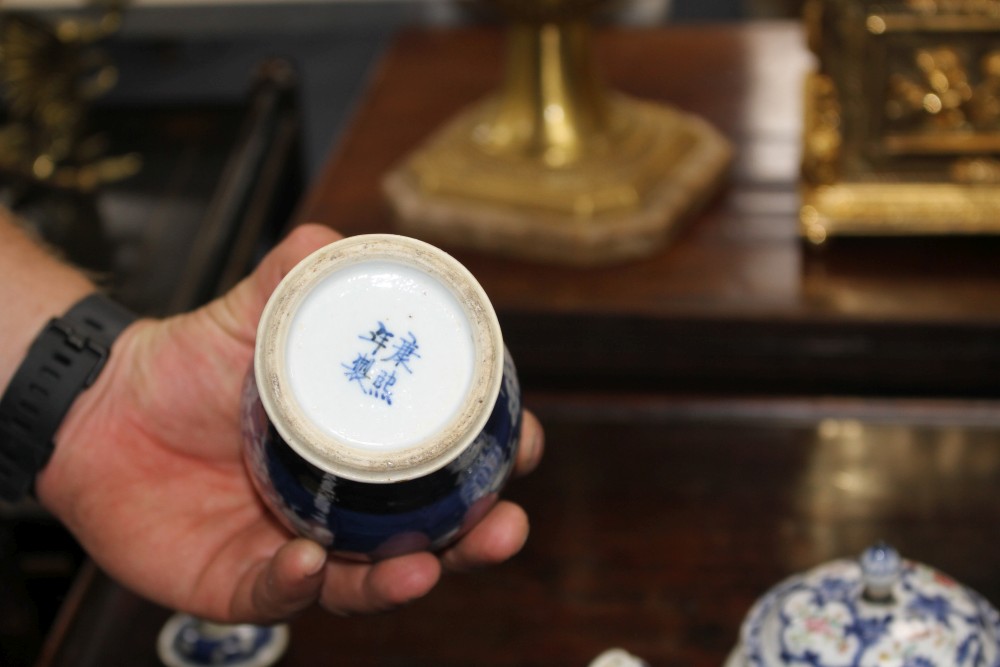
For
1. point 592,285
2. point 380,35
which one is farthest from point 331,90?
point 592,285

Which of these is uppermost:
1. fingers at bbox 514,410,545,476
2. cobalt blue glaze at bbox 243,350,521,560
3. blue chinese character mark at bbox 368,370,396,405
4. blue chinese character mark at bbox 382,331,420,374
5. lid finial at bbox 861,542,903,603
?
blue chinese character mark at bbox 382,331,420,374

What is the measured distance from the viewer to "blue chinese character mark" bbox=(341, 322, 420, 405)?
81 centimetres

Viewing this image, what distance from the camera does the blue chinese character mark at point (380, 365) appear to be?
0.81m

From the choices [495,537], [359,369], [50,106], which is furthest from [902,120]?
[50,106]

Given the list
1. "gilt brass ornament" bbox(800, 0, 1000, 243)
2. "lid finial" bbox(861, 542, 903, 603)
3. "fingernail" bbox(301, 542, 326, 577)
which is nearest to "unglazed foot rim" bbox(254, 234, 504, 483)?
"fingernail" bbox(301, 542, 326, 577)

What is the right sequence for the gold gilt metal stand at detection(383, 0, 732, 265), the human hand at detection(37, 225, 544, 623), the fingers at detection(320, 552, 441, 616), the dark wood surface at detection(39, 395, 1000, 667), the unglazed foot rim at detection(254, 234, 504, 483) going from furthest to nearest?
the gold gilt metal stand at detection(383, 0, 732, 265)
the dark wood surface at detection(39, 395, 1000, 667)
the human hand at detection(37, 225, 544, 623)
the fingers at detection(320, 552, 441, 616)
the unglazed foot rim at detection(254, 234, 504, 483)

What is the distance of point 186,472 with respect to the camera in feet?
3.67

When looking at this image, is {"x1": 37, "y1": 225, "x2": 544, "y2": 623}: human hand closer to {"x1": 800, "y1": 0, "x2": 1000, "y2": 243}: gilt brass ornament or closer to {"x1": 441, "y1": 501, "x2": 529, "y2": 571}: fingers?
{"x1": 441, "y1": 501, "x2": 529, "y2": 571}: fingers

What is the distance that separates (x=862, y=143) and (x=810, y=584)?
31.9 inches

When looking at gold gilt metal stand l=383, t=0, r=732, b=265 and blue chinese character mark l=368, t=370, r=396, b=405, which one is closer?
blue chinese character mark l=368, t=370, r=396, b=405

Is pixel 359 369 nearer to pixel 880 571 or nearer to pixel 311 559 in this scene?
pixel 311 559

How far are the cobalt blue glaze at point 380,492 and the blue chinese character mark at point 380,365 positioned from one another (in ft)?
0.20

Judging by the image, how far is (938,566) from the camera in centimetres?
125

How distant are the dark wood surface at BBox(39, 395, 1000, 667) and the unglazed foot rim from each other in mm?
464
